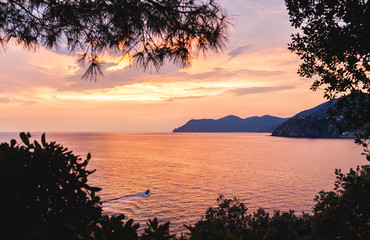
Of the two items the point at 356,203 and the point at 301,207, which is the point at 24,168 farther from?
the point at 301,207

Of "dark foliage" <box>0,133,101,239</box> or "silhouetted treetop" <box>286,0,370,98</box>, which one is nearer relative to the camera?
"dark foliage" <box>0,133,101,239</box>

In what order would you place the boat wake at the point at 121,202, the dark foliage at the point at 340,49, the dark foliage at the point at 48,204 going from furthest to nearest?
1. the boat wake at the point at 121,202
2. the dark foliage at the point at 340,49
3. the dark foliage at the point at 48,204

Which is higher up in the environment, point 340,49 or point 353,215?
point 340,49

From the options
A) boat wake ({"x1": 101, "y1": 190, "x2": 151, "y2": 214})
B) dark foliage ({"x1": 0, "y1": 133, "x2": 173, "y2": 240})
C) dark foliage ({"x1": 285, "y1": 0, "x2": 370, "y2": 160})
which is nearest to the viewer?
dark foliage ({"x1": 0, "y1": 133, "x2": 173, "y2": 240})

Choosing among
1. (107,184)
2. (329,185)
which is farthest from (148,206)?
(329,185)

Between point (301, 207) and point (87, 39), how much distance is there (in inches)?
1396

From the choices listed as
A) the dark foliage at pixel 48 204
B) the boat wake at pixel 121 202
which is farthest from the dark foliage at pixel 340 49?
the boat wake at pixel 121 202

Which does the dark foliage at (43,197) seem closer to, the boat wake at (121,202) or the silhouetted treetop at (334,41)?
the silhouetted treetop at (334,41)

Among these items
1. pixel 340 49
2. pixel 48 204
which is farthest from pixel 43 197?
pixel 340 49

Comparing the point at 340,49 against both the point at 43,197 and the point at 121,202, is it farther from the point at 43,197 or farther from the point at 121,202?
the point at 121,202

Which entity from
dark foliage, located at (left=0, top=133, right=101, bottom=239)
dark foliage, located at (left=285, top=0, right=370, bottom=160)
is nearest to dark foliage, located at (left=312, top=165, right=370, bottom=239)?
dark foliage, located at (left=285, top=0, right=370, bottom=160)

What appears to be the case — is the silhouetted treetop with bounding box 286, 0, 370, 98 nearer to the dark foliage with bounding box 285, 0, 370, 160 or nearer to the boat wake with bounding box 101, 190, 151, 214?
the dark foliage with bounding box 285, 0, 370, 160

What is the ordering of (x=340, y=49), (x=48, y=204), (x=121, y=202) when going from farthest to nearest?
1. (x=121, y=202)
2. (x=340, y=49)
3. (x=48, y=204)

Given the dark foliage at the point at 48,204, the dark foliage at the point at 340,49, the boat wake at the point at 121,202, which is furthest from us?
the boat wake at the point at 121,202
